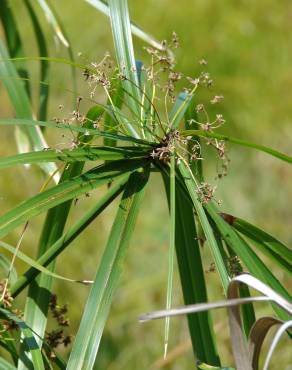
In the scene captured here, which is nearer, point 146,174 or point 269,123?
point 146,174

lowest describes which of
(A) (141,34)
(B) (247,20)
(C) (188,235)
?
(C) (188,235)

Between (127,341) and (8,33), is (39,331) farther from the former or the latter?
(127,341)

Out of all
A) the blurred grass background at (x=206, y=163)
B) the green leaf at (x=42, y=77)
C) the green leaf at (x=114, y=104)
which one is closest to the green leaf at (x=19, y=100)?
the green leaf at (x=42, y=77)

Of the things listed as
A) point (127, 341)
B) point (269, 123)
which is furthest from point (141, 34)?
point (269, 123)

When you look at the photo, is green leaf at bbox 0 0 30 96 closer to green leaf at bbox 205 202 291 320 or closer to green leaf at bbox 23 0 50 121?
green leaf at bbox 23 0 50 121

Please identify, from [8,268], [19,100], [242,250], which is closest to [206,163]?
[19,100]

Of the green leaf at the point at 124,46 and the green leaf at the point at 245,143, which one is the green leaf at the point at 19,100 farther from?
the green leaf at the point at 245,143
